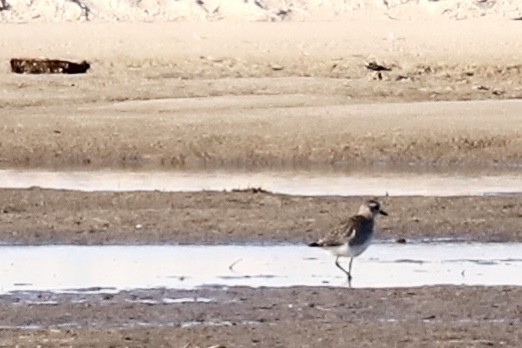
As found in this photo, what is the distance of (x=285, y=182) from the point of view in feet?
58.0

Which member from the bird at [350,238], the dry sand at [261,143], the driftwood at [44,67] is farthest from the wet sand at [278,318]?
the driftwood at [44,67]

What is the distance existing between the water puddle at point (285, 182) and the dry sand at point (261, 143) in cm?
77

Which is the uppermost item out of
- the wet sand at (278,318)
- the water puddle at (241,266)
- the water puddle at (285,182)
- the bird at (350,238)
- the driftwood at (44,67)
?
the driftwood at (44,67)

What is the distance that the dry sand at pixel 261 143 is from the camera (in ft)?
32.1

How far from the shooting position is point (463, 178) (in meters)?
18.1

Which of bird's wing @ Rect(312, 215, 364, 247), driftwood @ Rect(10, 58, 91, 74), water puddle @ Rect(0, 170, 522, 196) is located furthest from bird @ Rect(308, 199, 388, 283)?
driftwood @ Rect(10, 58, 91, 74)

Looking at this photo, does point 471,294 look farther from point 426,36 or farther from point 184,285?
point 426,36

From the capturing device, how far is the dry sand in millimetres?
9781

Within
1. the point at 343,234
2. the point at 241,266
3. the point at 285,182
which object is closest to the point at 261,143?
the point at 285,182

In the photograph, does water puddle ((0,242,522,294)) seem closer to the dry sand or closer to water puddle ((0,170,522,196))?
the dry sand

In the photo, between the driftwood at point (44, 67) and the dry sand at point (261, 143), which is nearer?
the dry sand at point (261, 143)

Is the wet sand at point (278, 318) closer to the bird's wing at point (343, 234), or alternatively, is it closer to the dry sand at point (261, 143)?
the dry sand at point (261, 143)

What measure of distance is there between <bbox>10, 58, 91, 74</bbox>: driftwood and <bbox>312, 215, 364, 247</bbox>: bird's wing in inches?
605

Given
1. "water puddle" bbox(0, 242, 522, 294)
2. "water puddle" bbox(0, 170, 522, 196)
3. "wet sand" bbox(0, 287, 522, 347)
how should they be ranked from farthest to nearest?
"water puddle" bbox(0, 170, 522, 196), "water puddle" bbox(0, 242, 522, 294), "wet sand" bbox(0, 287, 522, 347)
